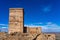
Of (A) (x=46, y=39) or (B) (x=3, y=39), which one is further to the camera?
(A) (x=46, y=39)

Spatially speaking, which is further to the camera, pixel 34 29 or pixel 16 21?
pixel 34 29

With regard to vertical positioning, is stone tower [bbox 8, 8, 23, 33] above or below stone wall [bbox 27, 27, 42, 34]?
above

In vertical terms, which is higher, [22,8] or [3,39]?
[22,8]

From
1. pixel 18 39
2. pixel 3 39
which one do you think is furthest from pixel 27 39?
pixel 3 39

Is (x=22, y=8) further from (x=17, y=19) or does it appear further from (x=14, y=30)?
(x=14, y=30)

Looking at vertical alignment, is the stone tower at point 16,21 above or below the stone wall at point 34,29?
above

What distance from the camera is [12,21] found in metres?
17.5

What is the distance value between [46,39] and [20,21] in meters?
4.47

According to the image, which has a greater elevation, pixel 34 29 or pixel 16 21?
pixel 16 21

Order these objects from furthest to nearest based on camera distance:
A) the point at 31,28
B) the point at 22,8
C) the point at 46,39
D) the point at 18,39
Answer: the point at 31,28, the point at 22,8, the point at 46,39, the point at 18,39

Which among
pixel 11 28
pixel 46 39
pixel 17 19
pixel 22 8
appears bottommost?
pixel 46 39

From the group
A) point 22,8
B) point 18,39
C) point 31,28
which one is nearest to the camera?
point 18,39

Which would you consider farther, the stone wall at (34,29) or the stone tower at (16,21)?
the stone wall at (34,29)

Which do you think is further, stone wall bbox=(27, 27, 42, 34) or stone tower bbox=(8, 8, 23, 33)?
stone wall bbox=(27, 27, 42, 34)
